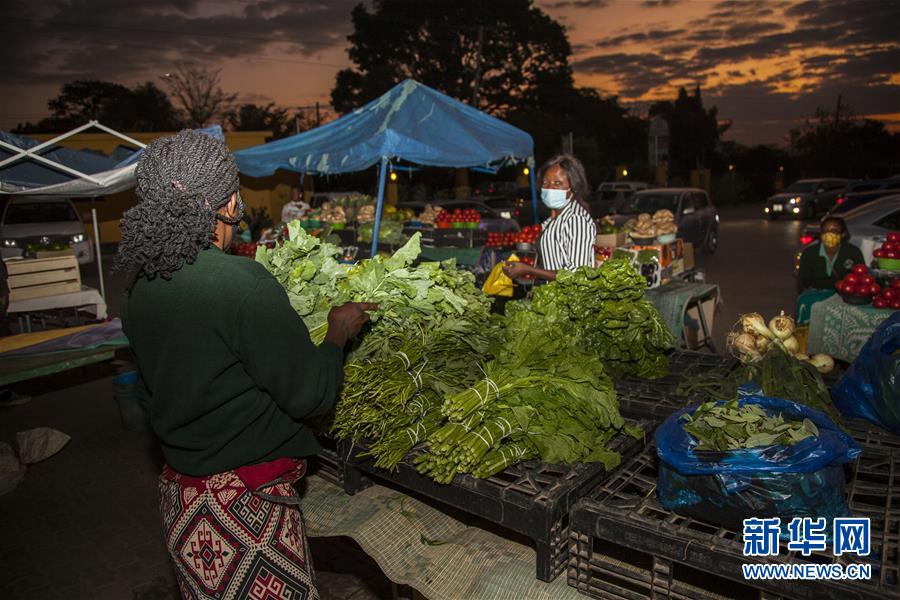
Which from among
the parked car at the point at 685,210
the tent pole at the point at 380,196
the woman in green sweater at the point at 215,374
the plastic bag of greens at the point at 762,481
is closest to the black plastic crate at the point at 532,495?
the plastic bag of greens at the point at 762,481

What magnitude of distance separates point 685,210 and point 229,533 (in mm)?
16482

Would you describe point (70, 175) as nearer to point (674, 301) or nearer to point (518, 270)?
point (518, 270)

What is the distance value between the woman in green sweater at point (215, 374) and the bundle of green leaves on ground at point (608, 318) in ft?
5.91

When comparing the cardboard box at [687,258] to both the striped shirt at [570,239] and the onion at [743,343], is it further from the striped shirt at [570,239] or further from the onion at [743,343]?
the striped shirt at [570,239]

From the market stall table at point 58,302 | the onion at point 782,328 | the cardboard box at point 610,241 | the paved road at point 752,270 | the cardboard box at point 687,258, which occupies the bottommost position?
the paved road at point 752,270

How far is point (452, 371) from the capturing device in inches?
118

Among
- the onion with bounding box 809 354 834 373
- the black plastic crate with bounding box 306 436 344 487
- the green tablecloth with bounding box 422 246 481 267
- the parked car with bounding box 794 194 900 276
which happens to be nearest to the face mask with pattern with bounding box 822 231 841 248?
the onion with bounding box 809 354 834 373

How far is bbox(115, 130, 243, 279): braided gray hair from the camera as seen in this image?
168 centimetres

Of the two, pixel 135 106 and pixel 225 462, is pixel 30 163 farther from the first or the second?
pixel 135 106

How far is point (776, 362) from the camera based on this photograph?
3.34m

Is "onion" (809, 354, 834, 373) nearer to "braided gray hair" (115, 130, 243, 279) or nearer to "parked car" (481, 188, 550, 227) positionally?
"braided gray hair" (115, 130, 243, 279)

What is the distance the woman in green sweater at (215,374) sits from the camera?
1.70 metres

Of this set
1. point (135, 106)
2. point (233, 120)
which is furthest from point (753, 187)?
point (135, 106)

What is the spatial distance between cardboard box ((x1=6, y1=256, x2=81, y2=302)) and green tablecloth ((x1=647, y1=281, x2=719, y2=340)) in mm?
7597
